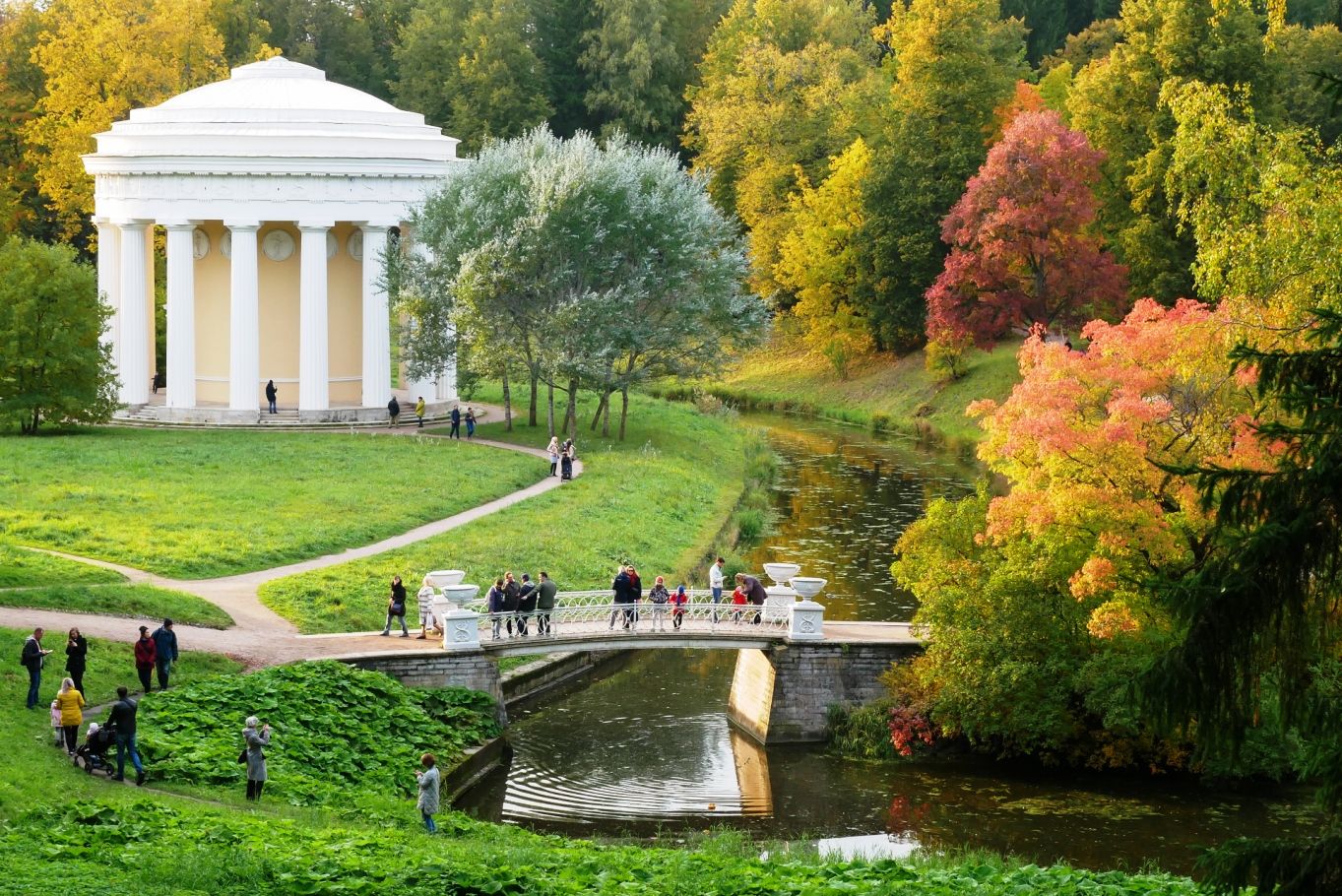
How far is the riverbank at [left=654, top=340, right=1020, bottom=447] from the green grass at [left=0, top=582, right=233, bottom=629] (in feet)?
133

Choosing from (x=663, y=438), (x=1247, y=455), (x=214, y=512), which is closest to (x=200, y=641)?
(x=214, y=512)

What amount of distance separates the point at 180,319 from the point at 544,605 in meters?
34.0

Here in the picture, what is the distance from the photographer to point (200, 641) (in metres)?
33.9

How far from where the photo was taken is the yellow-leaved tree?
88.3 m

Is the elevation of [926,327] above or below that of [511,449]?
above

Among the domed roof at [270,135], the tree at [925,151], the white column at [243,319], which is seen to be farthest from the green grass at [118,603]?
the tree at [925,151]

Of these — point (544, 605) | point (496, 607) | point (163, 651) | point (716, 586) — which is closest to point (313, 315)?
point (716, 586)

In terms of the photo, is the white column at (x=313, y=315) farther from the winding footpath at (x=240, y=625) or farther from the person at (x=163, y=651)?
the person at (x=163, y=651)

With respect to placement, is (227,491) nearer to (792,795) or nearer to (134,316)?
(134,316)

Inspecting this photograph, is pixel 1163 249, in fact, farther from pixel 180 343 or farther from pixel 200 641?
pixel 200 641

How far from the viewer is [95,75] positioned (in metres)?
89.2

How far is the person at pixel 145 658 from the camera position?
3005 cm

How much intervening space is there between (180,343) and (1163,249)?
36.3 m

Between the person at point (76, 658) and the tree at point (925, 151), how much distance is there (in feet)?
189
